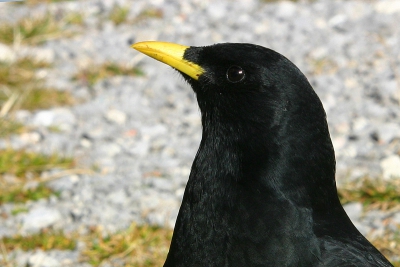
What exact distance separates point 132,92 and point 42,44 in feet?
4.34

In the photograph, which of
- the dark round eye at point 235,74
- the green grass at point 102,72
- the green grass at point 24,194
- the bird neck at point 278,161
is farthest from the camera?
the green grass at point 102,72

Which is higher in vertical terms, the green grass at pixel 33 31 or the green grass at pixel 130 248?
the green grass at pixel 33 31

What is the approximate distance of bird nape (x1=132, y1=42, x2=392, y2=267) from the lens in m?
3.25

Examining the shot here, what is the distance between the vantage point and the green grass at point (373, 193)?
5156 millimetres

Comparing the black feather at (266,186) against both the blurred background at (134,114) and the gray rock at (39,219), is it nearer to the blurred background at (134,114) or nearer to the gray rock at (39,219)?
the blurred background at (134,114)

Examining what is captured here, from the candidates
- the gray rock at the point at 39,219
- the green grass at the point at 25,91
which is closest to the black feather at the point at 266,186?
the gray rock at the point at 39,219

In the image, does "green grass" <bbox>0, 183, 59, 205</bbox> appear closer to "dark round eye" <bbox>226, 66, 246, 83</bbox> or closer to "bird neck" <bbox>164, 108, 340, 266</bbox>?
"bird neck" <bbox>164, 108, 340, 266</bbox>

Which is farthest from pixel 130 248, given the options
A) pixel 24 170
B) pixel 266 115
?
pixel 266 115

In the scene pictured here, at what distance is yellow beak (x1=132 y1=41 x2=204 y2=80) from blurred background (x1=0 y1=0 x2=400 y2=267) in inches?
57.4

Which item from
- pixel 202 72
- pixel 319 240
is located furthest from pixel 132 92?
pixel 319 240

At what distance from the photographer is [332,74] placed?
751 cm

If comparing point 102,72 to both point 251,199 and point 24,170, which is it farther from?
point 251,199

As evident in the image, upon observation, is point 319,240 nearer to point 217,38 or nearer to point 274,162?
point 274,162

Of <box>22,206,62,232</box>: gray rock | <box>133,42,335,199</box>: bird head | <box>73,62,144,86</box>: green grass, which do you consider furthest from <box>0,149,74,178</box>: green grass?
<box>133,42,335,199</box>: bird head
